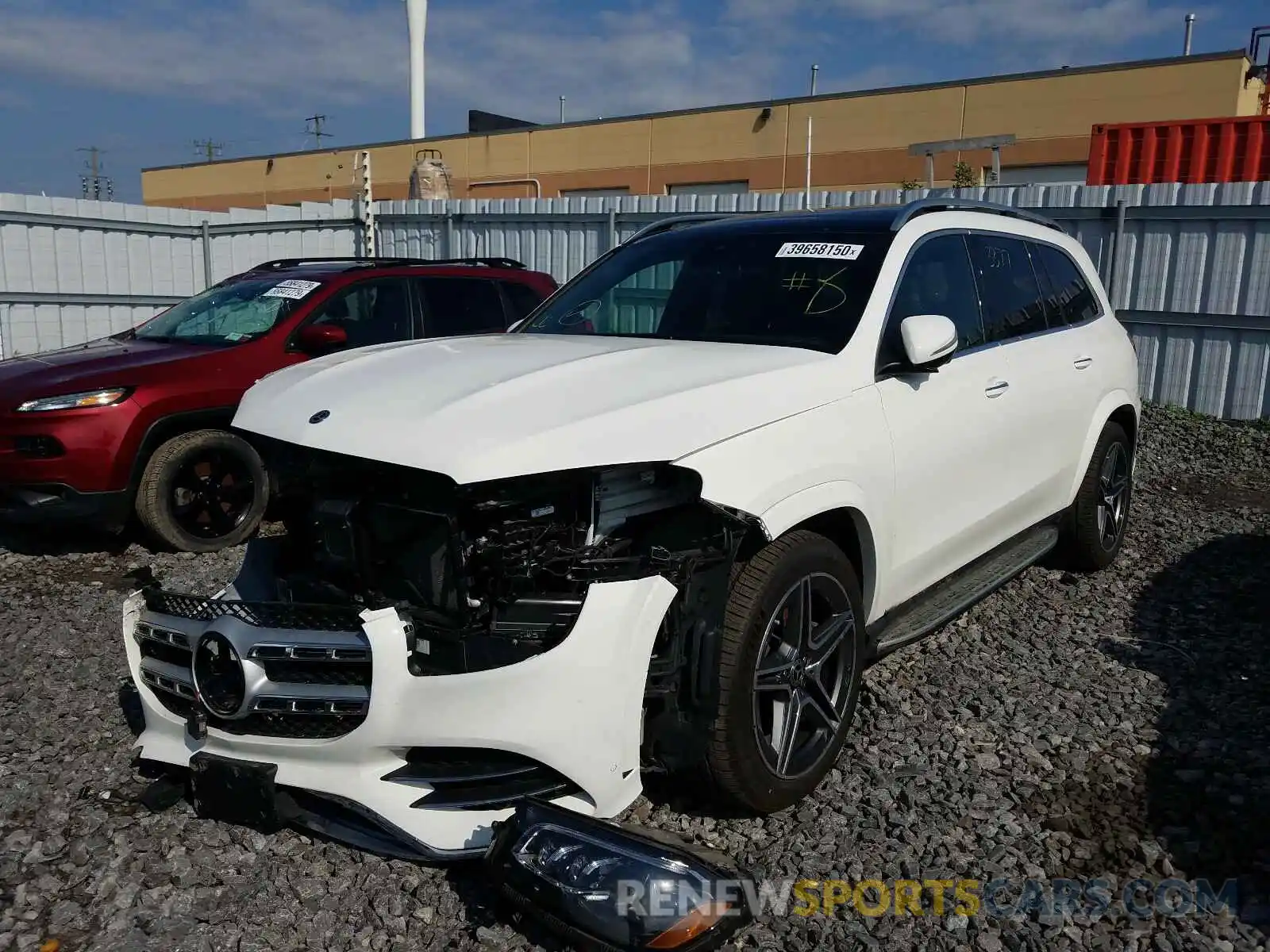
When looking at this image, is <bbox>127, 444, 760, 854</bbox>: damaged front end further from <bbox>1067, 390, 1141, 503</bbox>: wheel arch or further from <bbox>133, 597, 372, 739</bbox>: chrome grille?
<bbox>1067, 390, 1141, 503</bbox>: wheel arch

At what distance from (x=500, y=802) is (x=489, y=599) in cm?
52

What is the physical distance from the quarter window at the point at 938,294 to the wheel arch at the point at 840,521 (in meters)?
0.56

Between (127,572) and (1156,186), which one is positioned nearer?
(127,572)

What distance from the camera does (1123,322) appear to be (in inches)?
402

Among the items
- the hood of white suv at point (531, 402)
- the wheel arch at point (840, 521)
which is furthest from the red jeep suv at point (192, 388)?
the wheel arch at point (840, 521)

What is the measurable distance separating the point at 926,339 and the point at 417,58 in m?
28.8

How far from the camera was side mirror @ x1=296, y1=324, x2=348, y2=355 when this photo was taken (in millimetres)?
6141

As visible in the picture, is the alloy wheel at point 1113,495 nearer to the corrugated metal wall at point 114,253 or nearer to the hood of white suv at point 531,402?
the hood of white suv at point 531,402

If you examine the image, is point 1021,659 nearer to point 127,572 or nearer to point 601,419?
point 601,419

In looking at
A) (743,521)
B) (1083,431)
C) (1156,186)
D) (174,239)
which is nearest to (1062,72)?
(1156,186)

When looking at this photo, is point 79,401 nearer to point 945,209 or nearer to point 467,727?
point 467,727

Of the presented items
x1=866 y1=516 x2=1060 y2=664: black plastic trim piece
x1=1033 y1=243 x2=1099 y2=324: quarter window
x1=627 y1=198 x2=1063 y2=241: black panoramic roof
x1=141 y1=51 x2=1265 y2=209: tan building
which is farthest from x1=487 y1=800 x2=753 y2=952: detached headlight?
x1=141 y1=51 x2=1265 y2=209: tan building

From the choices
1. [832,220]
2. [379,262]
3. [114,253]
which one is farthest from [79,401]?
[114,253]

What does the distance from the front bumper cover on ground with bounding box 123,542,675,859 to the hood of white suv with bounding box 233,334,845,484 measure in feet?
1.31
